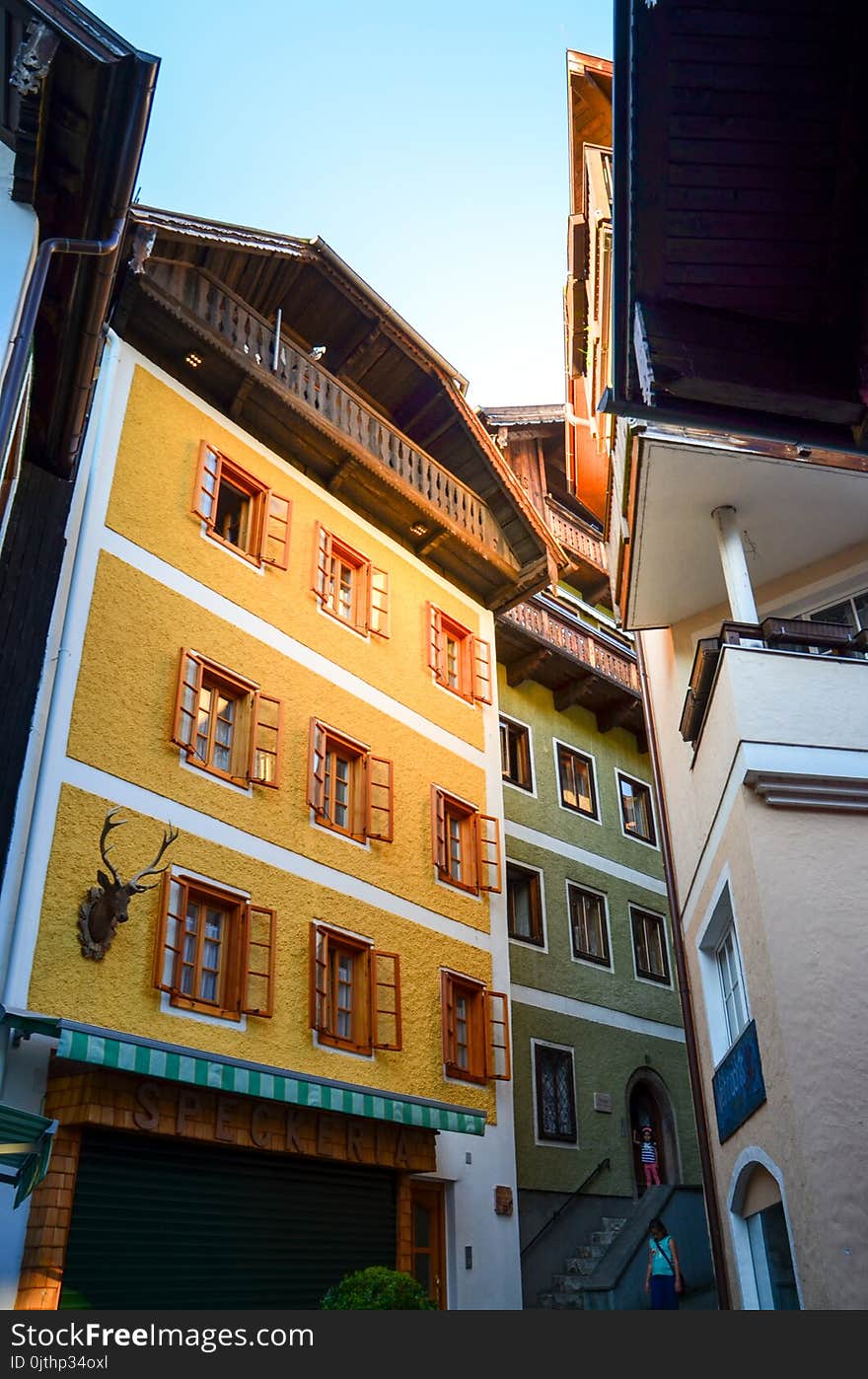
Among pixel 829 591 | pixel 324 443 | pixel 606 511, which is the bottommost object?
pixel 829 591

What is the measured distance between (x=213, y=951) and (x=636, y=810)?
12678 millimetres

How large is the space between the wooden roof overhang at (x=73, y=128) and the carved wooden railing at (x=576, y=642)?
11.6m

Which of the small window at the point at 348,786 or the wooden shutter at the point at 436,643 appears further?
the wooden shutter at the point at 436,643

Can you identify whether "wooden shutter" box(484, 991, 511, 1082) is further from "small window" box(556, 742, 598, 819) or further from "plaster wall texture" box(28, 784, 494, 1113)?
"small window" box(556, 742, 598, 819)

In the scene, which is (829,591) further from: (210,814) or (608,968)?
(608,968)

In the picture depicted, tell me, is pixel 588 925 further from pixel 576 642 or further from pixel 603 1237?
pixel 576 642

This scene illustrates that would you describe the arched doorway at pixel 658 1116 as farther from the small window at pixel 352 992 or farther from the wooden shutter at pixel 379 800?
the wooden shutter at pixel 379 800

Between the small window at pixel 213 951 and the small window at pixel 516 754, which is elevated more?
the small window at pixel 516 754

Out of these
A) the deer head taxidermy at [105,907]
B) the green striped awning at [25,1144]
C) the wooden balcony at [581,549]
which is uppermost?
the wooden balcony at [581,549]

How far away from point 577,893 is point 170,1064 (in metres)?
11.4

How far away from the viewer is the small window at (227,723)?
40.7ft

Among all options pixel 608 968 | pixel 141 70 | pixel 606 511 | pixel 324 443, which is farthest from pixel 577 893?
pixel 141 70

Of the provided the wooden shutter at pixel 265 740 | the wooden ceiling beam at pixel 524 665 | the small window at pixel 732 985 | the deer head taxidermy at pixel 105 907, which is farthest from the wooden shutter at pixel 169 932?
the wooden ceiling beam at pixel 524 665

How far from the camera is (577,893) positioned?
66.0 feet
